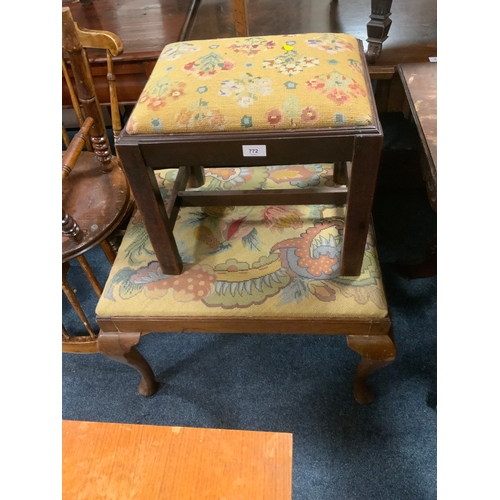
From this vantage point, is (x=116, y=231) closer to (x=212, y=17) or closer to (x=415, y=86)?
(x=415, y=86)

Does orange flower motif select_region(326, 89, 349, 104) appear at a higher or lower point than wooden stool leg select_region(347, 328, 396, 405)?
higher

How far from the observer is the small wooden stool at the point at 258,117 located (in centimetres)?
59

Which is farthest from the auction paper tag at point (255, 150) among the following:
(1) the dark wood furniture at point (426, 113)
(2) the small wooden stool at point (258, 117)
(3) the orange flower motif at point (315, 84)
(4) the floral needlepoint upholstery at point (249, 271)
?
(1) the dark wood furniture at point (426, 113)

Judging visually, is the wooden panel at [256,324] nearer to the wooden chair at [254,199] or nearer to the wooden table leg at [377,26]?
the wooden chair at [254,199]

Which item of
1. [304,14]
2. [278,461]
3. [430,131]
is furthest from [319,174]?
[304,14]

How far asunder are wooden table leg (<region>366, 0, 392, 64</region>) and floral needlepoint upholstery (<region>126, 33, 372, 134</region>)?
570 millimetres

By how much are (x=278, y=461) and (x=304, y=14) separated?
1511 millimetres

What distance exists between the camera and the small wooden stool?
591mm

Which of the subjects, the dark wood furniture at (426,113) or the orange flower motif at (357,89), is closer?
the orange flower motif at (357,89)

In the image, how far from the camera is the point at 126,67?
1.31 m

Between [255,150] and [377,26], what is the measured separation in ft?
2.77

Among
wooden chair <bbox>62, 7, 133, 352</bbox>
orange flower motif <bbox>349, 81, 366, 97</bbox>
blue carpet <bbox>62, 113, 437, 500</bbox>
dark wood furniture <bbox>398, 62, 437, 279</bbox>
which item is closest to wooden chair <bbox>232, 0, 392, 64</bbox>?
dark wood furniture <bbox>398, 62, 437, 279</bbox>

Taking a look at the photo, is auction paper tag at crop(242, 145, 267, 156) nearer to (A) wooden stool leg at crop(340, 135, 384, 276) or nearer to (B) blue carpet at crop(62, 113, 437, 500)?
(A) wooden stool leg at crop(340, 135, 384, 276)

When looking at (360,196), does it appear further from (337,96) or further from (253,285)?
(253,285)
